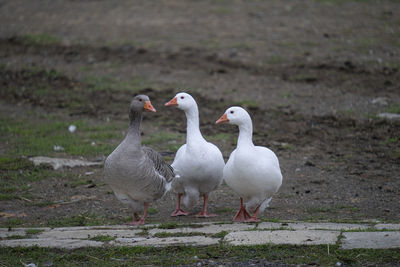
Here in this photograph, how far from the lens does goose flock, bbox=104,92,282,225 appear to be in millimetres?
6652

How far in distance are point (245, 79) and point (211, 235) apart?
864 cm

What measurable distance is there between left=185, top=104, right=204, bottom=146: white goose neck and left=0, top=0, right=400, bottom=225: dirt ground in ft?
3.44

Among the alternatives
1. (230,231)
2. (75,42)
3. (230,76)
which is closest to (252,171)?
(230,231)

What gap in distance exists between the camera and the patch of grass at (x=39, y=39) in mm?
17938

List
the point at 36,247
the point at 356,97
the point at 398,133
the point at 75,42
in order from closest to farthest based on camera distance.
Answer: the point at 36,247, the point at 398,133, the point at 356,97, the point at 75,42

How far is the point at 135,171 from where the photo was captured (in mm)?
6707

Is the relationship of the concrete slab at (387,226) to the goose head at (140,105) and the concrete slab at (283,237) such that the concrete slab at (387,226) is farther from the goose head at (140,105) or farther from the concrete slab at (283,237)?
the goose head at (140,105)

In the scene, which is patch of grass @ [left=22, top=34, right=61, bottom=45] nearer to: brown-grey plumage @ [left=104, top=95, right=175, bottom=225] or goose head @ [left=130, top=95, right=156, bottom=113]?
goose head @ [left=130, top=95, right=156, bottom=113]

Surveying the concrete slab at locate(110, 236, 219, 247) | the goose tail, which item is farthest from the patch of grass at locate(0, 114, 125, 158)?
the concrete slab at locate(110, 236, 219, 247)

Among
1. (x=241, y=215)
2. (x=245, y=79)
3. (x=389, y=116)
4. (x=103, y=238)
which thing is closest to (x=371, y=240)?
(x=241, y=215)

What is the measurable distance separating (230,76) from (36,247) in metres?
9.39

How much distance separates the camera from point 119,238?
19.4 feet

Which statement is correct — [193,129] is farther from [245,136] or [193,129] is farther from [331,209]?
[331,209]

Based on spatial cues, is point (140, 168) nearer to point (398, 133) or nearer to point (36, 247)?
point (36, 247)
